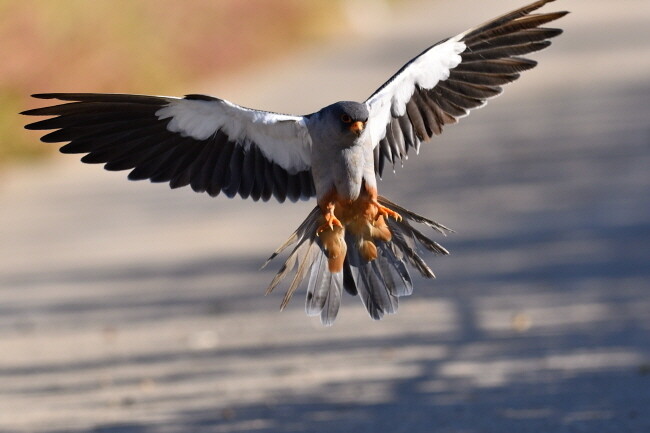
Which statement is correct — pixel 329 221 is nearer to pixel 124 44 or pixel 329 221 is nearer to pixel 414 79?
pixel 414 79

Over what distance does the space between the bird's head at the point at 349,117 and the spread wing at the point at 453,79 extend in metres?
0.59

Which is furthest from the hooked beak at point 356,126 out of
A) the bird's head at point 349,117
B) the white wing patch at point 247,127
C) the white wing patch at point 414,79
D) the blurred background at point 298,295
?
the blurred background at point 298,295

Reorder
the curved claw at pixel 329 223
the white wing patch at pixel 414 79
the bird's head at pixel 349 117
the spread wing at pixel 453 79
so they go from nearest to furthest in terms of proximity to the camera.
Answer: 1. the bird's head at pixel 349 117
2. the curved claw at pixel 329 223
3. the white wing patch at pixel 414 79
4. the spread wing at pixel 453 79

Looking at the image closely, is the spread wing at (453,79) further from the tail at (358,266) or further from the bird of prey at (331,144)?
the tail at (358,266)

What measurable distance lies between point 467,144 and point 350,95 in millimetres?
2942

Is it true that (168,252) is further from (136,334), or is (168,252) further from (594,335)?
(594,335)

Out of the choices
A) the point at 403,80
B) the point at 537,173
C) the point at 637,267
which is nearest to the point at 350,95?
the point at 537,173

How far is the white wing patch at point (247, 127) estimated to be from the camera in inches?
266

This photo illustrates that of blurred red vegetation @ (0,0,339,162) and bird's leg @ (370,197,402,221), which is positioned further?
blurred red vegetation @ (0,0,339,162)

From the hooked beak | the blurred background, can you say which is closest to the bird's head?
the hooked beak

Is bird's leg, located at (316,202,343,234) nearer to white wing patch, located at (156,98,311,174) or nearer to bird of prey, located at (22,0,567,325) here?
bird of prey, located at (22,0,567,325)

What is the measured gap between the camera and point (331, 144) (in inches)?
260

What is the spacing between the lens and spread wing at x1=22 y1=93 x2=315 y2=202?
6.82m

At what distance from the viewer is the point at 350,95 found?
1811cm
